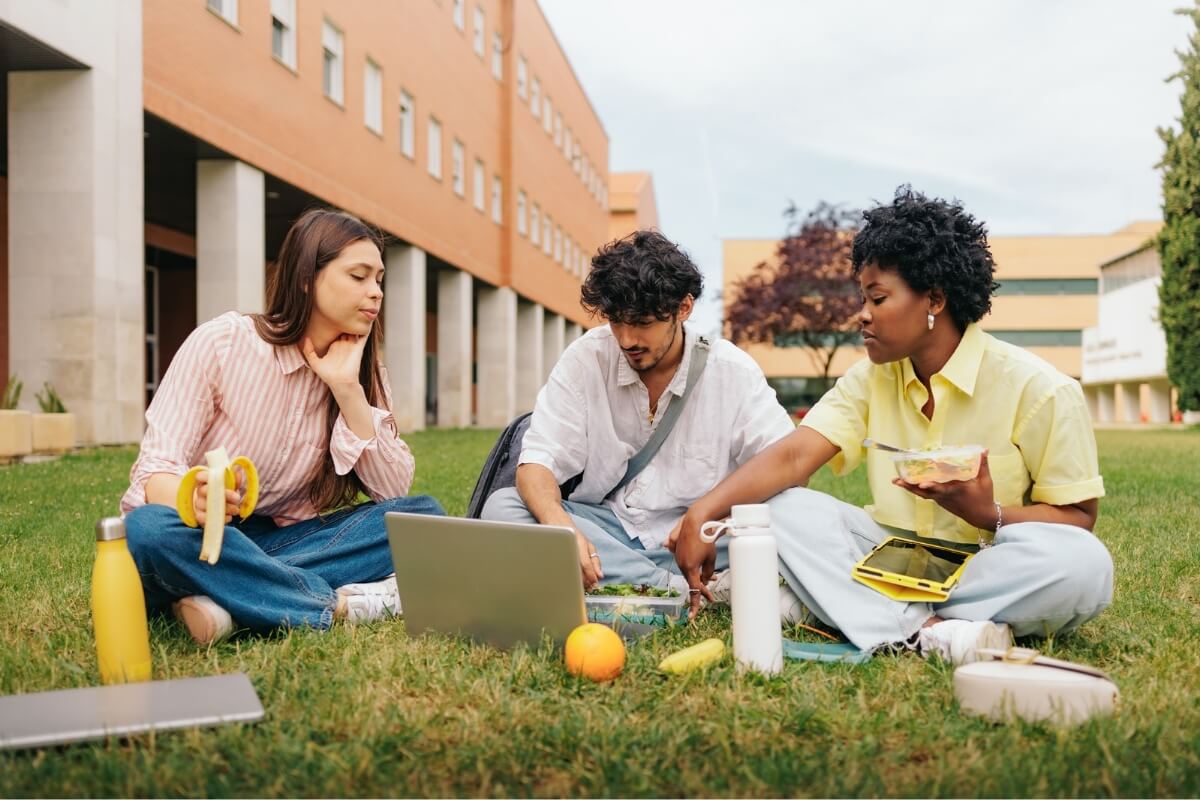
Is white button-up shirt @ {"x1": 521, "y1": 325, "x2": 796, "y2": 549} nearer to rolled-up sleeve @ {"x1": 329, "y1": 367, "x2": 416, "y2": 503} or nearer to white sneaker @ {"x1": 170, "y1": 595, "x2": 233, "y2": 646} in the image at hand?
rolled-up sleeve @ {"x1": 329, "y1": 367, "x2": 416, "y2": 503}

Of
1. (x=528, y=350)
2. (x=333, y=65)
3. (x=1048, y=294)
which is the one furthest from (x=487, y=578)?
(x=1048, y=294)

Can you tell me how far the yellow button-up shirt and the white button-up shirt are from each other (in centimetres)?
37

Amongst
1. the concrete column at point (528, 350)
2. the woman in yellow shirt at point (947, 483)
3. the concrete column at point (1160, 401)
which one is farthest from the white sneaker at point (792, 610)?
the concrete column at point (1160, 401)

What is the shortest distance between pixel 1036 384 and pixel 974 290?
336mm

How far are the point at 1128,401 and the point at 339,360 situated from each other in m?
47.7

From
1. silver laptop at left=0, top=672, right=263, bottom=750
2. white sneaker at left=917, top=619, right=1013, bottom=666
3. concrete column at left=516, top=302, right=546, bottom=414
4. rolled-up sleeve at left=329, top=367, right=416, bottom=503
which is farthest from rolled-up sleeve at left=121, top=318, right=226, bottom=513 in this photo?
concrete column at left=516, top=302, right=546, bottom=414

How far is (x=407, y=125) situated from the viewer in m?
21.2

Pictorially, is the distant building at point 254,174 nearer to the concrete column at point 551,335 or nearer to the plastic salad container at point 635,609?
the concrete column at point 551,335

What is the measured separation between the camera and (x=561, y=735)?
7.11ft

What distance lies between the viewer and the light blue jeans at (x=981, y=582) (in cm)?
290

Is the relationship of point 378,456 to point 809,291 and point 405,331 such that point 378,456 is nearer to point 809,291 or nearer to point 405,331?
point 405,331

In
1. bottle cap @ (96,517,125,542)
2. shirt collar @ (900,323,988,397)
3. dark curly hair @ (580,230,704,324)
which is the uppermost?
dark curly hair @ (580,230,704,324)

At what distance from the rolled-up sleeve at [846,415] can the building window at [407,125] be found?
61.0ft

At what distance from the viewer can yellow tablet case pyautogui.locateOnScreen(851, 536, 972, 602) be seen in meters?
2.97
